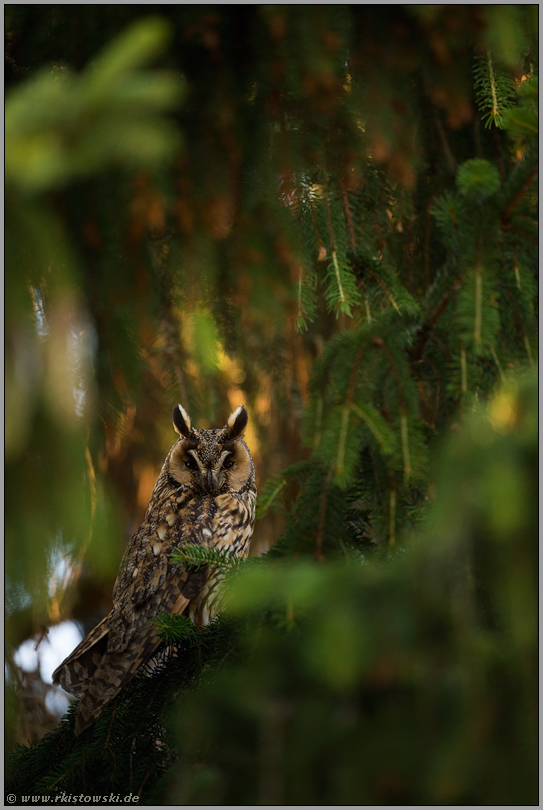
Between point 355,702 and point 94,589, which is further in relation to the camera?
point 94,589

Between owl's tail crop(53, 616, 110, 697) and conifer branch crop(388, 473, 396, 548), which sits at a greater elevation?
conifer branch crop(388, 473, 396, 548)

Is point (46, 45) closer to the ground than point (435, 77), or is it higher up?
higher up

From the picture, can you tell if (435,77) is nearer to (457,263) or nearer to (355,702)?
(457,263)

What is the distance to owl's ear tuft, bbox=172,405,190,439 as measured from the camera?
1.94m

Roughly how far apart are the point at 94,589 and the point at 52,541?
2.22m

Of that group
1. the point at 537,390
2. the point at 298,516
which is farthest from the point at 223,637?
the point at 537,390

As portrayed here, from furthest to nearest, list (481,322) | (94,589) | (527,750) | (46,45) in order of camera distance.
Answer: (94,589) → (46,45) → (481,322) → (527,750)

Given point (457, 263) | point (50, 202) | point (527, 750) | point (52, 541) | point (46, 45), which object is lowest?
point (527, 750)

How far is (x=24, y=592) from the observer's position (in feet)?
3.56

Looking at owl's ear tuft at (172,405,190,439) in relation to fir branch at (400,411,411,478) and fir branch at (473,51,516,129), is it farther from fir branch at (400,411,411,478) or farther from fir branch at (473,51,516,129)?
fir branch at (473,51,516,129)

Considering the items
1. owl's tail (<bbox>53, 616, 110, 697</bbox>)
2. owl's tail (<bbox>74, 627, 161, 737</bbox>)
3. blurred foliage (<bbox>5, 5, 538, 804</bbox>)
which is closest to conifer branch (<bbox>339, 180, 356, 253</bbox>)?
blurred foliage (<bbox>5, 5, 538, 804</bbox>)

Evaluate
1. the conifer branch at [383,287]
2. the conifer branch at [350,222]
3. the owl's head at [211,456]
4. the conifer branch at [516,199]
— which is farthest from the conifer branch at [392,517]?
the owl's head at [211,456]

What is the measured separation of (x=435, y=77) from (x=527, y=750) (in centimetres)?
136

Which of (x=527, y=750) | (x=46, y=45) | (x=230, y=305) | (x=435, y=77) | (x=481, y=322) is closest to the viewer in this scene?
(x=527, y=750)
